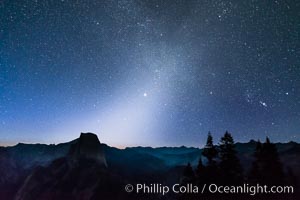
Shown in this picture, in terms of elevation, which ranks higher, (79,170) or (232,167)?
(232,167)

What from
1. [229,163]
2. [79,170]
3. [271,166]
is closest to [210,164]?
[229,163]

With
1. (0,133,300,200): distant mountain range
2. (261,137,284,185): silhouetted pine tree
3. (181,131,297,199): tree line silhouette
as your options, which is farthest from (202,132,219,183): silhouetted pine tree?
(0,133,300,200): distant mountain range

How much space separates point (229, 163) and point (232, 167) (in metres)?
0.39

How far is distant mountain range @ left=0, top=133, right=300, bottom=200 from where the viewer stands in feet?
268

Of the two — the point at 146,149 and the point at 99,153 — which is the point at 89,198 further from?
the point at 146,149

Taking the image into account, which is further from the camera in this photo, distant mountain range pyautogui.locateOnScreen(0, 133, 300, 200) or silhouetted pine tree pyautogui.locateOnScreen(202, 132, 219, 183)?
distant mountain range pyautogui.locateOnScreen(0, 133, 300, 200)

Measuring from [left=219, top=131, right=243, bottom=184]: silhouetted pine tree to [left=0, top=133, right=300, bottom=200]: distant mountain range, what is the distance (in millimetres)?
53911

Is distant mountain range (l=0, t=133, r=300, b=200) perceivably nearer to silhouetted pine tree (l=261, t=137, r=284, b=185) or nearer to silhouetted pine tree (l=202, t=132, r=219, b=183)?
silhouetted pine tree (l=261, t=137, r=284, b=185)

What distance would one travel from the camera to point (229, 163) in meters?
19.8

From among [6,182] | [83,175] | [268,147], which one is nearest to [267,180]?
[268,147]

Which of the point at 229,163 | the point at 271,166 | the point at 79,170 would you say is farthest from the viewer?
the point at 79,170

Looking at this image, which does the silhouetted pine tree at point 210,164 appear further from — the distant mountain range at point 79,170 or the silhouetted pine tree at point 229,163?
the distant mountain range at point 79,170

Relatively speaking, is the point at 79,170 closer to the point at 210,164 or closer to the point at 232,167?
the point at 210,164

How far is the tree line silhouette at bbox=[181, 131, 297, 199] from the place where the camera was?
19.8 m
